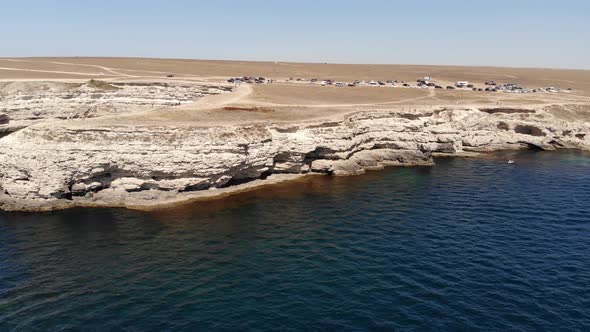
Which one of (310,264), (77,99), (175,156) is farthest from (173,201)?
(77,99)

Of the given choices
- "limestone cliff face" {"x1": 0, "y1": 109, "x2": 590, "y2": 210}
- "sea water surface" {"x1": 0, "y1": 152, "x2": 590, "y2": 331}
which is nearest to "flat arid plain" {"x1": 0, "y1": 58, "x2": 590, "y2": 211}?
"limestone cliff face" {"x1": 0, "y1": 109, "x2": 590, "y2": 210}

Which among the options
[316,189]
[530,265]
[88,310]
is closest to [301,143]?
[316,189]

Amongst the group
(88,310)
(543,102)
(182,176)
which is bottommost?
(88,310)

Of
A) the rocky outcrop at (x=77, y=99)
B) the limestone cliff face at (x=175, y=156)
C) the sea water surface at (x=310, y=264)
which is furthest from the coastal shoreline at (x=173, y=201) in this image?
the rocky outcrop at (x=77, y=99)

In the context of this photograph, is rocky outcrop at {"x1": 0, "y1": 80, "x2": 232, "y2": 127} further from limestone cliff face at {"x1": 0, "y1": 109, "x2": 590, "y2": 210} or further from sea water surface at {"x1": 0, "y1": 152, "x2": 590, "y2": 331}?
sea water surface at {"x1": 0, "y1": 152, "x2": 590, "y2": 331}

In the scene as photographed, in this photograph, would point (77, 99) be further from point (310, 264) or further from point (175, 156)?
point (310, 264)

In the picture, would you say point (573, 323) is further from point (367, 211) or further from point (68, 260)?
point (68, 260)

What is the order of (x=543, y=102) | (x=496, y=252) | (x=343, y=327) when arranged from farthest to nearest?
1. (x=543, y=102)
2. (x=496, y=252)
3. (x=343, y=327)
